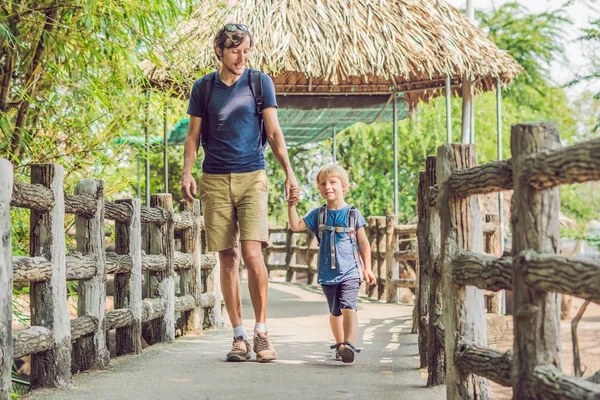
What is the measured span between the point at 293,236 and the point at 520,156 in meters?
14.2

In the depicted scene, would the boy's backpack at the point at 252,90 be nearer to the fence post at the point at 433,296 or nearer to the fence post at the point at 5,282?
the fence post at the point at 433,296

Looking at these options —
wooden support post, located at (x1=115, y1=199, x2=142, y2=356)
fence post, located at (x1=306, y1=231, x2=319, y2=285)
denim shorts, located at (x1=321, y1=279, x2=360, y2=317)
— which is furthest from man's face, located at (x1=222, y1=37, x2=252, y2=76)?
fence post, located at (x1=306, y1=231, x2=319, y2=285)

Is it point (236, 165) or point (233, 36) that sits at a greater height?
point (233, 36)

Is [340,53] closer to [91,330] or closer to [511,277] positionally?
[91,330]

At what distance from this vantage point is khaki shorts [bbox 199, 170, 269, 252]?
5.46 meters

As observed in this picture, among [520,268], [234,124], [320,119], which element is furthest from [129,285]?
[320,119]

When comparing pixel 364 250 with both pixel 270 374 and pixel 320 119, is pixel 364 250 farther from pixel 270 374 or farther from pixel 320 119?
pixel 320 119

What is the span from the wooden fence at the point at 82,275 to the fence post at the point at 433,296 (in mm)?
1823

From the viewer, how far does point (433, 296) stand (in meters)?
4.91

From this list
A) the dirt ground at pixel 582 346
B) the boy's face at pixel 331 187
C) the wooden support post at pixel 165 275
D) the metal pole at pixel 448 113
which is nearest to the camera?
the boy's face at pixel 331 187

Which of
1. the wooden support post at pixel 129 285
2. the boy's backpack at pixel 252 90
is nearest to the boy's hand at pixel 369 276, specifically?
the boy's backpack at pixel 252 90

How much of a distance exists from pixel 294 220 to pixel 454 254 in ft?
5.59

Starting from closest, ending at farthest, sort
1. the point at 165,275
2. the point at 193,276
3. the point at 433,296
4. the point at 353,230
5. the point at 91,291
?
the point at 433,296
the point at 91,291
the point at 353,230
the point at 165,275
the point at 193,276

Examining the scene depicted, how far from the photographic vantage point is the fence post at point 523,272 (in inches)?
120
